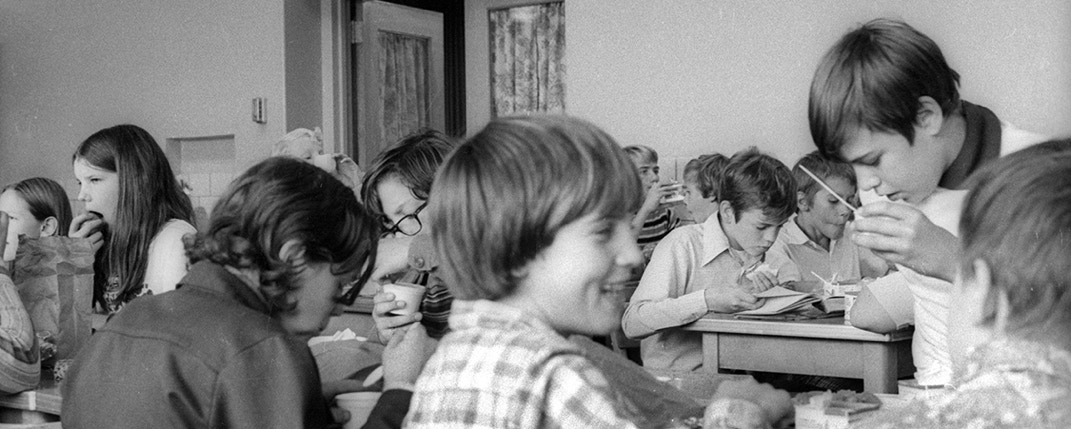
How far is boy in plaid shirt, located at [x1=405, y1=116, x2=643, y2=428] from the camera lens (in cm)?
125

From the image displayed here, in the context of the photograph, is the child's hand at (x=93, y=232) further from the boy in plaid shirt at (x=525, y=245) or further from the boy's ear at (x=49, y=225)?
the boy in plaid shirt at (x=525, y=245)

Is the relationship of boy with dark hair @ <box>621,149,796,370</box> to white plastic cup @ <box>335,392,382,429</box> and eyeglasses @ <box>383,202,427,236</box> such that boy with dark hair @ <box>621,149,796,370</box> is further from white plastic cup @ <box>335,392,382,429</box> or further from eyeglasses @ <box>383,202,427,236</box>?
white plastic cup @ <box>335,392,382,429</box>

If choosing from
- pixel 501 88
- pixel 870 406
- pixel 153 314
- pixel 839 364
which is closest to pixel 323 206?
pixel 153 314

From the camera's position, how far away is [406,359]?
1.84m

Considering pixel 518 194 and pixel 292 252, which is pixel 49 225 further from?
pixel 518 194

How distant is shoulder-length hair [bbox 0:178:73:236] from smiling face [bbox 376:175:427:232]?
Answer: 263 centimetres

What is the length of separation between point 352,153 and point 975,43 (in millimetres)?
3911

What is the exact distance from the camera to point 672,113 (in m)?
6.48

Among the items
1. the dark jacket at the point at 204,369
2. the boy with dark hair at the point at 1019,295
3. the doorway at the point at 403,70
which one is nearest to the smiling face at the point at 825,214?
the doorway at the point at 403,70

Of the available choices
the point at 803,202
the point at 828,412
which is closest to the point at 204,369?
the point at 828,412

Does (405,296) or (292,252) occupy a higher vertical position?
(292,252)

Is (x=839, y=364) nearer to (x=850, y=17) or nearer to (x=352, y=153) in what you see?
(x=850, y=17)

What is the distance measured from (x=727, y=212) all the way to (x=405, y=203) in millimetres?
1557

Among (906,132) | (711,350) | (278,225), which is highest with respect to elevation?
(906,132)
